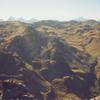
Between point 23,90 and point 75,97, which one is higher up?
point 23,90

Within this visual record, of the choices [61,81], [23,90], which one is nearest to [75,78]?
[61,81]

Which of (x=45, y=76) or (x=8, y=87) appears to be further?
(x=45, y=76)

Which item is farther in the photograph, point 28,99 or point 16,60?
point 16,60

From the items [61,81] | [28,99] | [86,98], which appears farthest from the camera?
[61,81]

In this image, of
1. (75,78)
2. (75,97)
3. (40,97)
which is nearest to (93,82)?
(75,78)

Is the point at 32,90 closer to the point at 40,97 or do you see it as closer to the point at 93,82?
the point at 40,97

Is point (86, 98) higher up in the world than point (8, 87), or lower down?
lower down

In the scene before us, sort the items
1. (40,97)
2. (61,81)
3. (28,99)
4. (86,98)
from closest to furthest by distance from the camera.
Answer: (28,99), (40,97), (86,98), (61,81)

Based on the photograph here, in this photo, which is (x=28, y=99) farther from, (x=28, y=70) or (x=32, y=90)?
(x=28, y=70)

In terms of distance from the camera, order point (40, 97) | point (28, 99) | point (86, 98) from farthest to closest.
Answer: point (86, 98) → point (40, 97) → point (28, 99)
